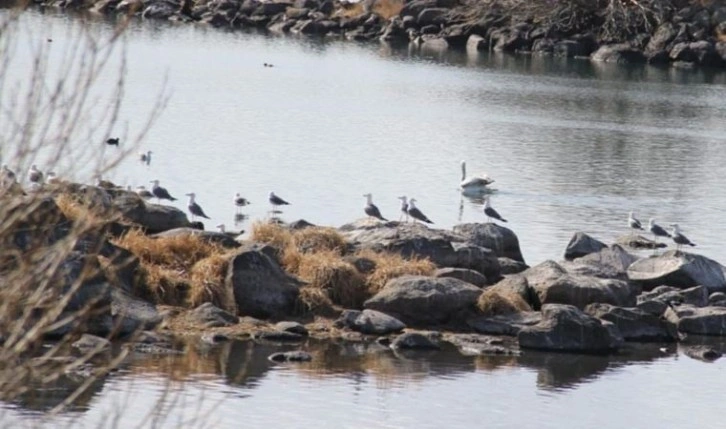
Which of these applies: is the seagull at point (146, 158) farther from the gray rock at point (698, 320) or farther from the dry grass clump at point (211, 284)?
the gray rock at point (698, 320)

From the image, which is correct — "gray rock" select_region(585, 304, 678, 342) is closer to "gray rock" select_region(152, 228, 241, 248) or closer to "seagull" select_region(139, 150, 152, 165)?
"gray rock" select_region(152, 228, 241, 248)

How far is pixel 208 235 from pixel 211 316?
8.89 ft

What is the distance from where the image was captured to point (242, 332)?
73.4 feet

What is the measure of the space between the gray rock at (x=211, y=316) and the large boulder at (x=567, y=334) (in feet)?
13.5

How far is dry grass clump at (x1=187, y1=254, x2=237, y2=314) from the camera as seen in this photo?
914 inches

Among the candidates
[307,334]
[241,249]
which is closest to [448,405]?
[307,334]

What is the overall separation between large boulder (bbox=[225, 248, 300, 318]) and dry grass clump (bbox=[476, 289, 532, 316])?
2.80 meters

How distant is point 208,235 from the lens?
82.5 ft

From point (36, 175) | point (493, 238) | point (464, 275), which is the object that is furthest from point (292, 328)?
point (36, 175)

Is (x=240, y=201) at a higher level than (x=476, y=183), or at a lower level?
higher

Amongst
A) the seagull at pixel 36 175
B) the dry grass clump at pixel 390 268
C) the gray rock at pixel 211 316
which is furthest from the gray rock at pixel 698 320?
the seagull at pixel 36 175

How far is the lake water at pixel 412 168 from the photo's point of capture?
19.8 meters

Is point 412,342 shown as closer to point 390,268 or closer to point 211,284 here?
point 390,268

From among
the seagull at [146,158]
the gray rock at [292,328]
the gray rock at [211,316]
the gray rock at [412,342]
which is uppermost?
the seagull at [146,158]
